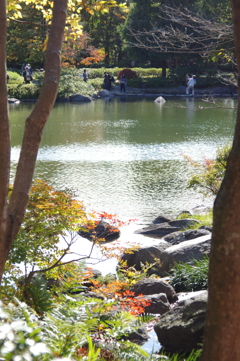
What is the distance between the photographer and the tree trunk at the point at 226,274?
2.42m

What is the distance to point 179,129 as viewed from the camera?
1930 cm

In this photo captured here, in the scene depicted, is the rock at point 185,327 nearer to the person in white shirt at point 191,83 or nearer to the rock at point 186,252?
the rock at point 186,252

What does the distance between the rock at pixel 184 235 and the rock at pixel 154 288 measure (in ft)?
5.91

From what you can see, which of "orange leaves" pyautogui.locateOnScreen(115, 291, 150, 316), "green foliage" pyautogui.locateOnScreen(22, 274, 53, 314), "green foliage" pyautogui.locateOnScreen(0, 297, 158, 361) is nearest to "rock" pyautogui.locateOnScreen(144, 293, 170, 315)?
"orange leaves" pyautogui.locateOnScreen(115, 291, 150, 316)

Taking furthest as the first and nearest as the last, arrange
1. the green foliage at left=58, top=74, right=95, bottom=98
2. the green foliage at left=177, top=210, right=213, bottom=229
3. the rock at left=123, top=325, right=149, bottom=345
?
1. the green foliage at left=58, top=74, right=95, bottom=98
2. the green foliage at left=177, top=210, right=213, bottom=229
3. the rock at left=123, top=325, right=149, bottom=345

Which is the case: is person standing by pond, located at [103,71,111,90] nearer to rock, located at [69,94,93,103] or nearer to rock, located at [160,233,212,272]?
rock, located at [69,94,93,103]

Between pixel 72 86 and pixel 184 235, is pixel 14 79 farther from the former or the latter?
pixel 184 235

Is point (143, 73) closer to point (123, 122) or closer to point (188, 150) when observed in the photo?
point (123, 122)

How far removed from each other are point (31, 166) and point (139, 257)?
13.1ft

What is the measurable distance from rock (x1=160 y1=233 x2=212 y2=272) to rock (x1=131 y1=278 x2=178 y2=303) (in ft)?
2.41

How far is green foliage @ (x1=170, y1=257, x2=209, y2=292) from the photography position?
237 inches

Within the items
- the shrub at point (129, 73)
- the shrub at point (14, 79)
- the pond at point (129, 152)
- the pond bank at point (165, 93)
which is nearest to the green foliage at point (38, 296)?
the pond at point (129, 152)

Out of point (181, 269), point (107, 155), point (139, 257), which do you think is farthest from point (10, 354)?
point (107, 155)

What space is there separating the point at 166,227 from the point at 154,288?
3.06m
